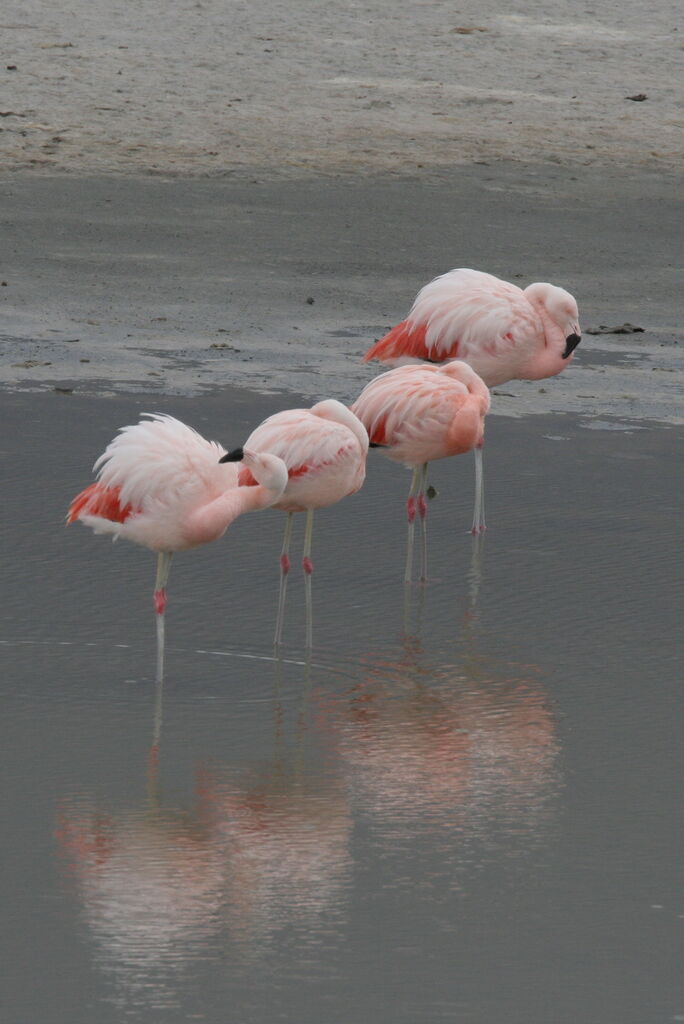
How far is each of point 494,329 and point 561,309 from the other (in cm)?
37

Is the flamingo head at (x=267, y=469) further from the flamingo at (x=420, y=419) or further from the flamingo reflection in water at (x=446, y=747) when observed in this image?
the flamingo at (x=420, y=419)

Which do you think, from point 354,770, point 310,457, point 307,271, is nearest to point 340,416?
point 310,457

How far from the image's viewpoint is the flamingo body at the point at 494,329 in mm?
9312

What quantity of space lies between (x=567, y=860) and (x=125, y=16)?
14.5 m

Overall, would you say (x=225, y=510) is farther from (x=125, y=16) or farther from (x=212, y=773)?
(x=125, y=16)

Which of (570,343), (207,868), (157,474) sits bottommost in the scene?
(207,868)

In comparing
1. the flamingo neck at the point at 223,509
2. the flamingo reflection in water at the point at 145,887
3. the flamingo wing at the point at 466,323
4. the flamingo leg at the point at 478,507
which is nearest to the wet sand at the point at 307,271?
the flamingo wing at the point at 466,323

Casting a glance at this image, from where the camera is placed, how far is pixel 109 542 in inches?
304

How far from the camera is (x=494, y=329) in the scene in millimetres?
9281

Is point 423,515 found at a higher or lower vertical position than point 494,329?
Result: lower

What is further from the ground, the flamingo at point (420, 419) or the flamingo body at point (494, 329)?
the flamingo body at point (494, 329)

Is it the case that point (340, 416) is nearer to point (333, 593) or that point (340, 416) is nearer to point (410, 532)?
point (333, 593)

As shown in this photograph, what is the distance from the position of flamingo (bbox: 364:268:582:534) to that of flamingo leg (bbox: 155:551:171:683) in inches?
127

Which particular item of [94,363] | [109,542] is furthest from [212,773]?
[94,363]
